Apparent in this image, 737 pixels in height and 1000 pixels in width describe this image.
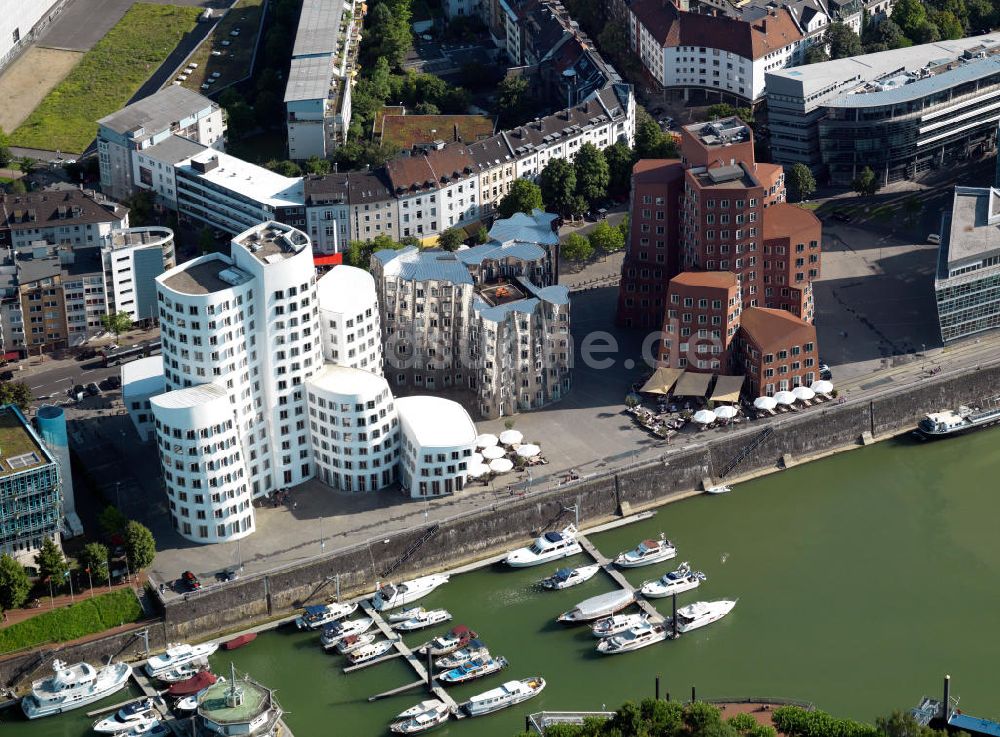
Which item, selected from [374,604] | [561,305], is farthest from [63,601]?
[561,305]

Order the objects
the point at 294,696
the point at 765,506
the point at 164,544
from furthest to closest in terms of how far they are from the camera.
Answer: the point at 765,506 → the point at 164,544 → the point at 294,696

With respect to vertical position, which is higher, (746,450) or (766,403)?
(766,403)

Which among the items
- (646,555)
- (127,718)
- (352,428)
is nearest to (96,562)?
(127,718)

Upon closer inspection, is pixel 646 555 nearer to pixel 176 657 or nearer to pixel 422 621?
pixel 422 621

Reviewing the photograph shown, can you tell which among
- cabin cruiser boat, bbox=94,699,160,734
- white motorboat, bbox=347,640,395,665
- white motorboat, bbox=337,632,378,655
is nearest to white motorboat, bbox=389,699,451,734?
white motorboat, bbox=347,640,395,665

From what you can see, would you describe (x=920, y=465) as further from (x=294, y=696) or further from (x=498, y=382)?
(x=294, y=696)

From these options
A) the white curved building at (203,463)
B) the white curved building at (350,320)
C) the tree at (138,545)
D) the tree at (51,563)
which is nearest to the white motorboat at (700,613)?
the white curved building at (350,320)

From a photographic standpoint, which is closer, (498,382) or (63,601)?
(63,601)
